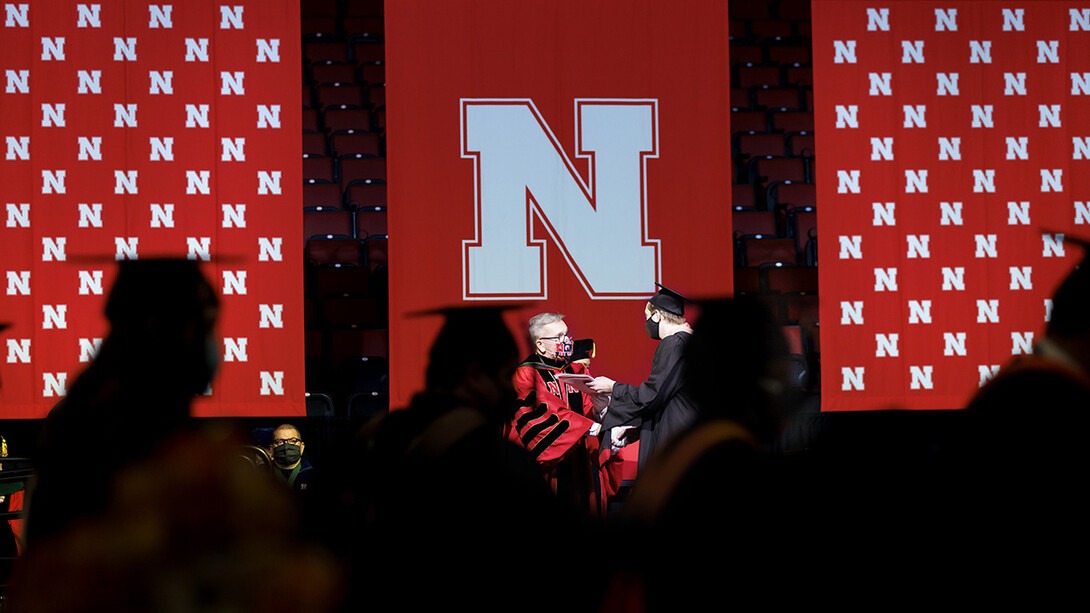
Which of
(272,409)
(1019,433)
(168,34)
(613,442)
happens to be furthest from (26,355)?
(1019,433)

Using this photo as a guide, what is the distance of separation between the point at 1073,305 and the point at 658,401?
13.1 feet

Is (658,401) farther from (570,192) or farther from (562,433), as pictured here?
(570,192)

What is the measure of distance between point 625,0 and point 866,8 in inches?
A: 72.8

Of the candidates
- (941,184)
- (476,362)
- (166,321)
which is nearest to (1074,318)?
(476,362)

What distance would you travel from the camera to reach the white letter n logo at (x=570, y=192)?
6.93 m

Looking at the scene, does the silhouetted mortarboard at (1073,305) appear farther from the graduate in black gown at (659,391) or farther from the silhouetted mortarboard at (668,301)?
the silhouetted mortarboard at (668,301)

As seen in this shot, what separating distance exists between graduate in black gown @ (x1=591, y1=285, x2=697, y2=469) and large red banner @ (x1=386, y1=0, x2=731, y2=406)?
1.31 meters

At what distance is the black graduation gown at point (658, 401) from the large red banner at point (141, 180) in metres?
2.49

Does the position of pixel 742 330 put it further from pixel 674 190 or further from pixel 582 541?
pixel 674 190

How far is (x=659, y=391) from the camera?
5.37m

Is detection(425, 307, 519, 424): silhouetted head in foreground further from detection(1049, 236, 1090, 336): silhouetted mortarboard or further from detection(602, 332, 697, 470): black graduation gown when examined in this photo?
detection(602, 332, 697, 470): black graduation gown

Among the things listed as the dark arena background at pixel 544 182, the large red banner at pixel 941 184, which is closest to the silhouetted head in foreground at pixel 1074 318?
the dark arena background at pixel 544 182

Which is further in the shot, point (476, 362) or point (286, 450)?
point (286, 450)

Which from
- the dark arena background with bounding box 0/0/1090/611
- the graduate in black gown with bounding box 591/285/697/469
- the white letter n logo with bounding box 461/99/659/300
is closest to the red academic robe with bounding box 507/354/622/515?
the graduate in black gown with bounding box 591/285/697/469
